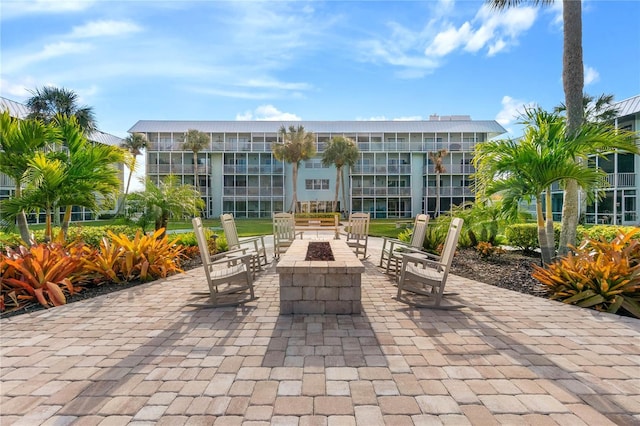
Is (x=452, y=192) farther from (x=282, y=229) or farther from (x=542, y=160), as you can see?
(x=542, y=160)

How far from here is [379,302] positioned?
5.03 metres

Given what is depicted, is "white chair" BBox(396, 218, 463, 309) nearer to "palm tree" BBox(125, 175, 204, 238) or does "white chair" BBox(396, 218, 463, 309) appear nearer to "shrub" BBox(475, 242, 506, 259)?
"shrub" BBox(475, 242, 506, 259)


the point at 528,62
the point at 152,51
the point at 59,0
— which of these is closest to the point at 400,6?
the point at 528,62

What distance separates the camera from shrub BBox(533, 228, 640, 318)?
4594mm

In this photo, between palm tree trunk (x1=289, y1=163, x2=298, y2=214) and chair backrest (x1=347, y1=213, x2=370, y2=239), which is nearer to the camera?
chair backrest (x1=347, y1=213, x2=370, y2=239)

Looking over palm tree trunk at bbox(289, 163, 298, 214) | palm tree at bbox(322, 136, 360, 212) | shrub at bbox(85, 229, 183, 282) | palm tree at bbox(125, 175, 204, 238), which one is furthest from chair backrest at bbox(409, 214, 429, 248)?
palm tree trunk at bbox(289, 163, 298, 214)

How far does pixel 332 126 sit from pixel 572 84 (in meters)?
34.3

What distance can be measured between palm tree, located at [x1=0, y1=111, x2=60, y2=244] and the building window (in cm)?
3193

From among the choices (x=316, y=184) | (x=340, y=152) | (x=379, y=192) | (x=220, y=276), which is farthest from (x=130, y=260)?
(x=379, y=192)

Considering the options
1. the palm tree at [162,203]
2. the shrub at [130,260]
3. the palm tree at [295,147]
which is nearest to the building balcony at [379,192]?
the palm tree at [295,147]

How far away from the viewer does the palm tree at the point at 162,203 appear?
920cm

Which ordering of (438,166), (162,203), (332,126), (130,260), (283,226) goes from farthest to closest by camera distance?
(332,126), (438,166), (162,203), (283,226), (130,260)

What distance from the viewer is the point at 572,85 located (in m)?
6.75

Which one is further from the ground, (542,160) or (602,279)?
(542,160)
